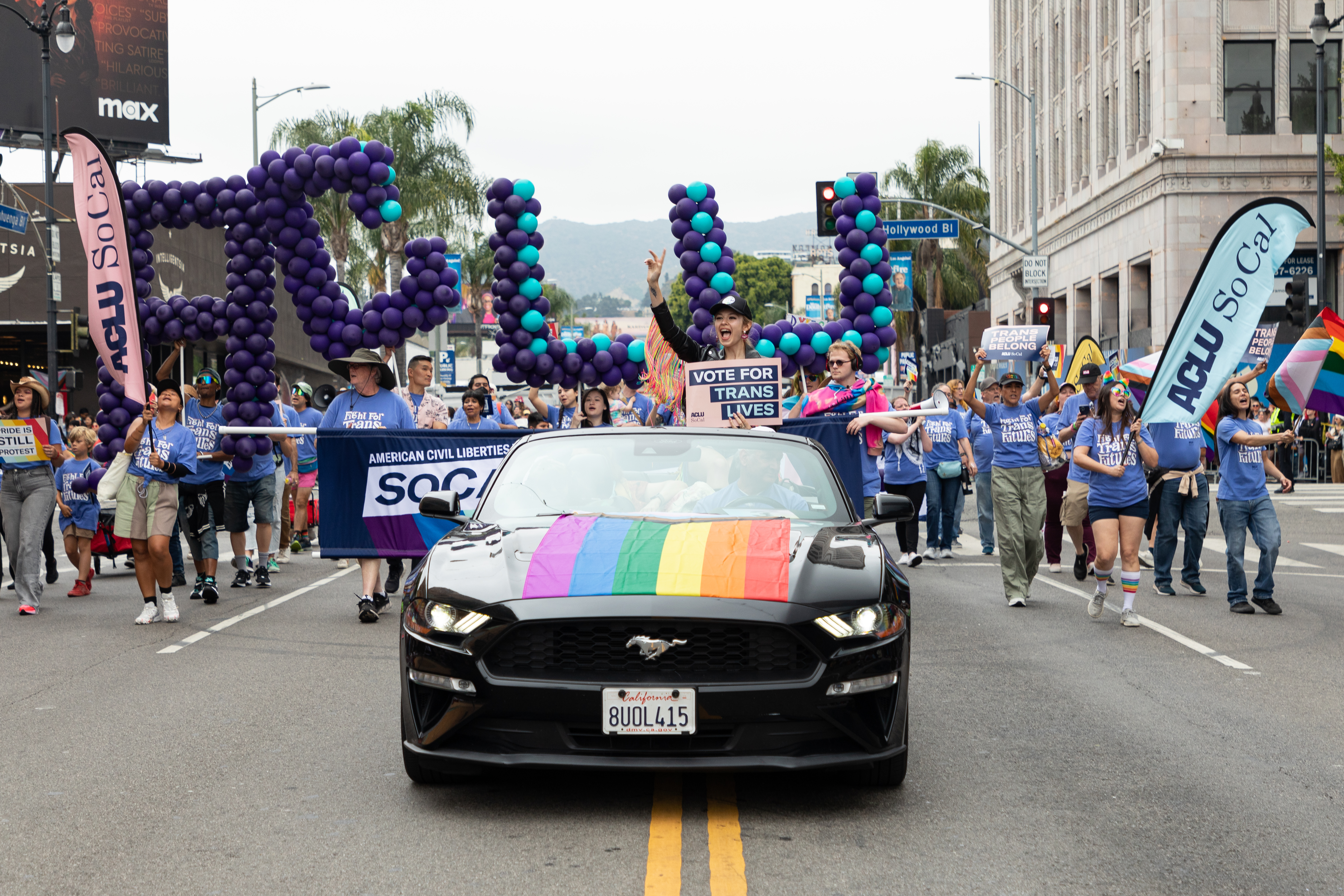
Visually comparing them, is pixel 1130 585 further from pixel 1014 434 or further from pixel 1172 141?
pixel 1172 141

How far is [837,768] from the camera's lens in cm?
520

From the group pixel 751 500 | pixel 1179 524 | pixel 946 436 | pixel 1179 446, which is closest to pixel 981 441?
pixel 946 436

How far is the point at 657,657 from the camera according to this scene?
4.98 meters

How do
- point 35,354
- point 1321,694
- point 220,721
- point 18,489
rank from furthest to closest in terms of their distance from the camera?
point 35,354
point 18,489
point 1321,694
point 220,721

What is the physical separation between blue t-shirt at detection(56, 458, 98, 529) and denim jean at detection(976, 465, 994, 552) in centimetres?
985

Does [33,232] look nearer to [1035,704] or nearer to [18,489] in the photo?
[18,489]

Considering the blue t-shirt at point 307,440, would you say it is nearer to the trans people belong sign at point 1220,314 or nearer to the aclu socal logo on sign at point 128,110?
the trans people belong sign at point 1220,314

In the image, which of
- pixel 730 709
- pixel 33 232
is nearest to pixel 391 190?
pixel 730 709

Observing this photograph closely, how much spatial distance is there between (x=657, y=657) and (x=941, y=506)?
11.5m

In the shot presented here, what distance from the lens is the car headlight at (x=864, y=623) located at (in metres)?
5.09

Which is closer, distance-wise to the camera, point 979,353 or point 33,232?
point 979,353

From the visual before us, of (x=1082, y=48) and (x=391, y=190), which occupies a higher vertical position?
(x=1082, y=48)

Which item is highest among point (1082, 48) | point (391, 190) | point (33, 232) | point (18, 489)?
point (1082, 48)

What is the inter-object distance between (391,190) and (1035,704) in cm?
901
